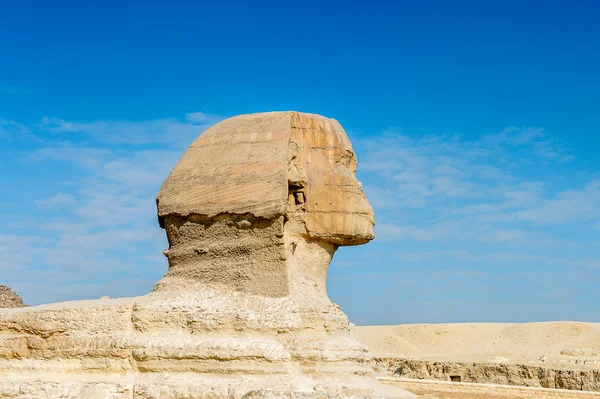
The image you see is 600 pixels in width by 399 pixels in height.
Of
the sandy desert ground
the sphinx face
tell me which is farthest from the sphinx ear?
the sandy desert ground

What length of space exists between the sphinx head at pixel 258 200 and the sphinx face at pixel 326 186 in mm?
13

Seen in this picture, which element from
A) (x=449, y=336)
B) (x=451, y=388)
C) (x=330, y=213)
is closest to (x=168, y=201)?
(x=330, y=213)

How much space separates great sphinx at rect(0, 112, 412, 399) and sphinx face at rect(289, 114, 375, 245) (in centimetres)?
2

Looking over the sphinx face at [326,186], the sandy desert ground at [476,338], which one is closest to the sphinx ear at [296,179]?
the sphinx face at [326,186]

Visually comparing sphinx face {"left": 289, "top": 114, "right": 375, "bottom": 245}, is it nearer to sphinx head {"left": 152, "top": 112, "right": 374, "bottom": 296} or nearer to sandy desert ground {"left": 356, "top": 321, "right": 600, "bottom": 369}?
sphinx head {"left": 152, "top": 112, "right": 374, "bottom": 296}

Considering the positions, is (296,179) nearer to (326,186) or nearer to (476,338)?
(326,186)

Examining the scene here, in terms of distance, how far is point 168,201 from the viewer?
9430 mm

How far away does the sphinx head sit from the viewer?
8703mm

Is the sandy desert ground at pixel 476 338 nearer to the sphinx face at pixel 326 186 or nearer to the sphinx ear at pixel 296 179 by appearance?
the sphinx face at pixel 326 186

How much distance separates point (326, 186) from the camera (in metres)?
9.29

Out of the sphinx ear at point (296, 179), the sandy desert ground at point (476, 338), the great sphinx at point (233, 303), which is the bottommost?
→ the great sphinx at point (233, 303)

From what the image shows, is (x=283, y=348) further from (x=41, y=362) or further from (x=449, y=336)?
(x=449, y=336)

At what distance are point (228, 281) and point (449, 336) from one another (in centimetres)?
3282

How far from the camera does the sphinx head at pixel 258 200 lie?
8.70 metres
